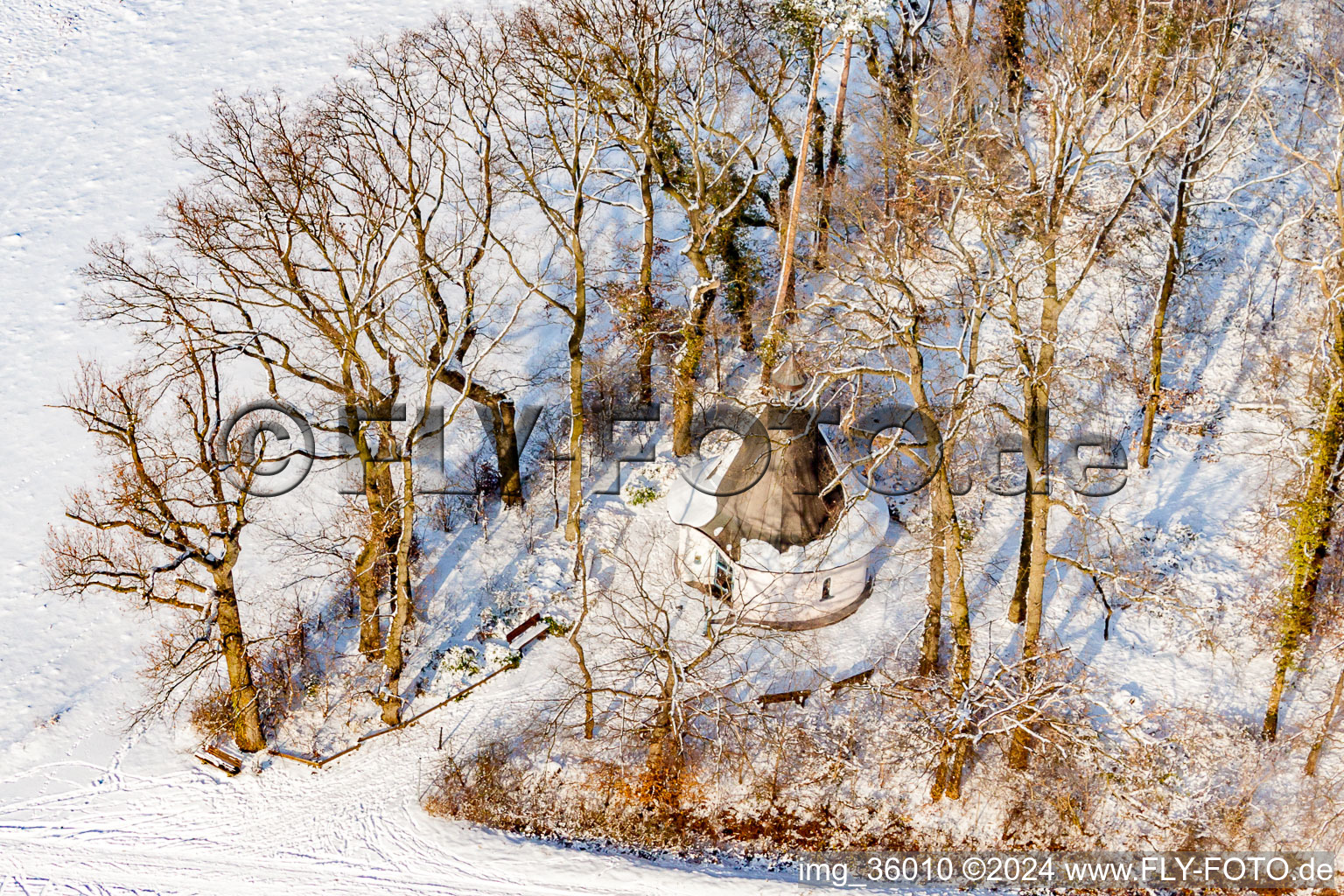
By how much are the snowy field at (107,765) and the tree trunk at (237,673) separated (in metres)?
0.79

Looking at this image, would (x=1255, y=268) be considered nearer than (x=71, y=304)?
Yes

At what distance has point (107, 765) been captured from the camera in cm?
1788

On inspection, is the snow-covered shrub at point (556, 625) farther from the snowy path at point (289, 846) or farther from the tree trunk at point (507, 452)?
the snowy path at point (289, 846)

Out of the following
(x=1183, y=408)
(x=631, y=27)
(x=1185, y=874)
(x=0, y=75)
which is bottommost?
(x=1185, y=874)

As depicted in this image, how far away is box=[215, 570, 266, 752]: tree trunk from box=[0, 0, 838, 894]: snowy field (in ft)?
2.58

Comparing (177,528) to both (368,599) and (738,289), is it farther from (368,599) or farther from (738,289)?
(738,289)

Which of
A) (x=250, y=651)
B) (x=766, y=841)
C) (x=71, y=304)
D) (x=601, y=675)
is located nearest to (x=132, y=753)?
(x=250, y=651)

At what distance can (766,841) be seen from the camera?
55.0ft

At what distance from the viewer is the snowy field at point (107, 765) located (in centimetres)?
1630

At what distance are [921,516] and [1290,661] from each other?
23.3ft

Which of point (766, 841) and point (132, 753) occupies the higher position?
point (132, 753)

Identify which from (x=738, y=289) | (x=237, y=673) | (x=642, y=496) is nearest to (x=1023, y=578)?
(x=642, y=496)

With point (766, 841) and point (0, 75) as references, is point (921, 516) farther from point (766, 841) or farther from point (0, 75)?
point (0, 75)

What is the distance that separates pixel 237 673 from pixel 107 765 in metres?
2.93
